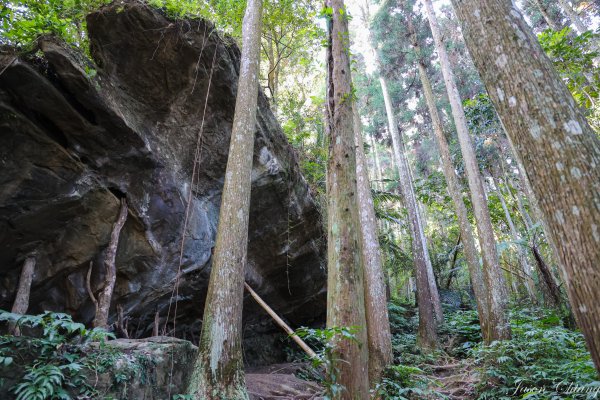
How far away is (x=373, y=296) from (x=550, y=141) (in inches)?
223

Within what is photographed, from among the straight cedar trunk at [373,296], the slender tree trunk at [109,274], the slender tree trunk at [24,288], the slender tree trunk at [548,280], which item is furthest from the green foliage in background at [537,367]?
the slender tree trunk at [24,288]

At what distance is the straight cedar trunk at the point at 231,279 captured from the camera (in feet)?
13.2

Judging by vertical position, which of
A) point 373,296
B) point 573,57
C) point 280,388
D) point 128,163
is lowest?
point 280,388

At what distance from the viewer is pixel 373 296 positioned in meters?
7.45

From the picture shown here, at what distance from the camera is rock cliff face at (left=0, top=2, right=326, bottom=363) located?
4.86m

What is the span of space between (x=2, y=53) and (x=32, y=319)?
12.6 feet

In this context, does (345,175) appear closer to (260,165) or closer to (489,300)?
(260,165)

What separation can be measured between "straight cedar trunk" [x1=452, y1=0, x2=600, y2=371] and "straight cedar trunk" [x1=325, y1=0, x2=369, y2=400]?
169 centimetres

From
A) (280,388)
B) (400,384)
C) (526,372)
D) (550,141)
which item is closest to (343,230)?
(550,141)

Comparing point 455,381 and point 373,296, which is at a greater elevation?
point 373,296

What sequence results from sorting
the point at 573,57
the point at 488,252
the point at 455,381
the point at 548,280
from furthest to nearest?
the point at 548,280 < the point at 488,252 < the point at 573,57 < the point at 455,381

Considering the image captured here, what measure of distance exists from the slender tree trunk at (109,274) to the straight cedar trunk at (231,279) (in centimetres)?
199

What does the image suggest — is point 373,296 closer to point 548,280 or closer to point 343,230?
point 343,230

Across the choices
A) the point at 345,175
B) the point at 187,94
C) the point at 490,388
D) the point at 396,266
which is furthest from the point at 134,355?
the point at 396,266
